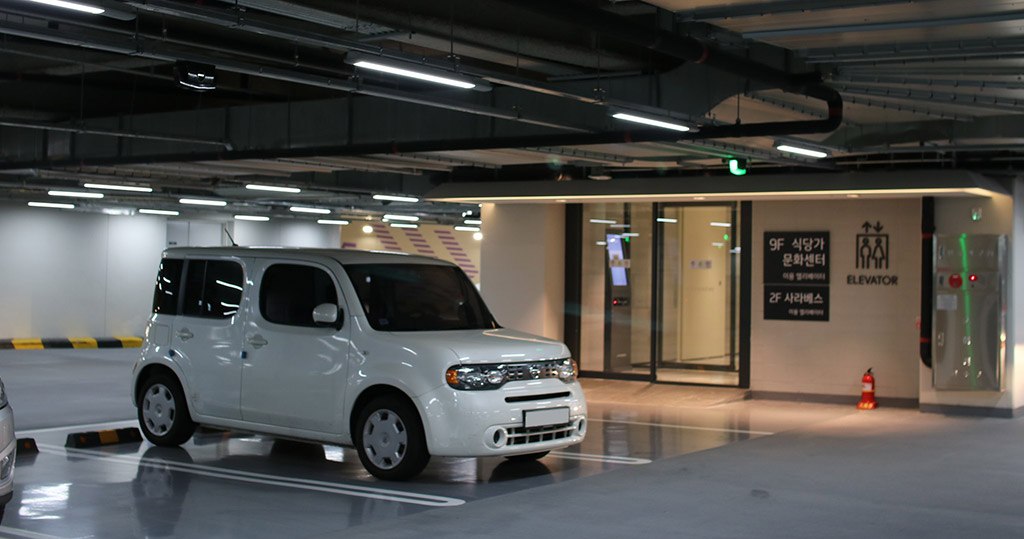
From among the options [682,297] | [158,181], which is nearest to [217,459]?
[682,297]

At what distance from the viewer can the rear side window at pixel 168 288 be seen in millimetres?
9547

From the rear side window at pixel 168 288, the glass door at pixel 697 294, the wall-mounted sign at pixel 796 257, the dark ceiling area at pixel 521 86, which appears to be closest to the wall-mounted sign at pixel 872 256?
the wall-mounted sign at pixel 796 257

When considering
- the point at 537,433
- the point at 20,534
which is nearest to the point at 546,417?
the point at 537,433

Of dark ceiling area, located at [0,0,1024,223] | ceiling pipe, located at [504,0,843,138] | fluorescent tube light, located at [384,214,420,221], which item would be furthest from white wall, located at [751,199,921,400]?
fluorescent tube light, located at [384,214,420,221]

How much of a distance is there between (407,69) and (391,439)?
9.12 feet

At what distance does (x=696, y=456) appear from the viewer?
9414 mm

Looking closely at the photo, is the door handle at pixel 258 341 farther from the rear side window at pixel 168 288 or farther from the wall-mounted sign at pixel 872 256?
the wall-mounted sign at pixel 872 256

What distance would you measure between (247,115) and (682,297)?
6.78 metres

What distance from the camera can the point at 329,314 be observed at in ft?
26.8

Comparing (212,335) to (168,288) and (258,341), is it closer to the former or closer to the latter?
(258,341)

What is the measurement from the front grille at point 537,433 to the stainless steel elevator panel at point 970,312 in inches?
261

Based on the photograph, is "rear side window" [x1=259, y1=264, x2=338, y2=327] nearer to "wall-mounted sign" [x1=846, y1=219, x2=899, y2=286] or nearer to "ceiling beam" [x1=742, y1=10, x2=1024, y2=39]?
"ceiling beam" [x1=742, y1=10, x2=1024, y2=39]

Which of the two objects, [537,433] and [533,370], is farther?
[533,370]

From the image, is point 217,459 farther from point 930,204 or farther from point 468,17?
point 930,204
